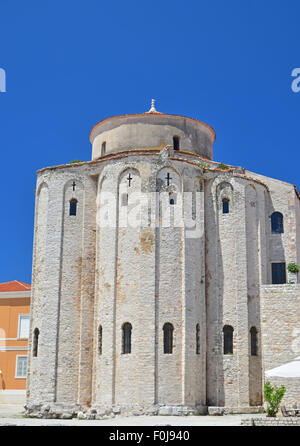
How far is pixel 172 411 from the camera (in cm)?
2984

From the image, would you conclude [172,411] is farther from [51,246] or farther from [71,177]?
[71,177]

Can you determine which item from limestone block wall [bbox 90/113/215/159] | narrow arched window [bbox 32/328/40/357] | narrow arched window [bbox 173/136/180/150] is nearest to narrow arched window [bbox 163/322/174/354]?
narrow arched window [bbox 32/328/40/357]

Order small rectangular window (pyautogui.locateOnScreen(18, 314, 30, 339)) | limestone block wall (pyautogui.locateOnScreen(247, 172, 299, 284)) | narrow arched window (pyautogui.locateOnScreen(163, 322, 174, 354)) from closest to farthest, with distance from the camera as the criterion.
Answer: narrow arched window (pyautogui.locateOnScreen(163, 322, 174, 354)) → limestone block wall (pyautogui.locateOnScreen(247, 172, 299, 284)) → small rectangular window (pyautogui.locateOnScreen(18, 314, 30, 339))

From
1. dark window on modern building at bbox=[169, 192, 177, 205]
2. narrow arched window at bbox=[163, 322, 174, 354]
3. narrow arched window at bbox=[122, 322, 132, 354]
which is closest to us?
narrow arched window at bbox=[163, 322, 174, 354]

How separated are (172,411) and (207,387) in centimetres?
298

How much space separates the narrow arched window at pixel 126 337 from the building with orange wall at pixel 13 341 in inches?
436

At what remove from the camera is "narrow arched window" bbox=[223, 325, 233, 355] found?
32531 millimetres

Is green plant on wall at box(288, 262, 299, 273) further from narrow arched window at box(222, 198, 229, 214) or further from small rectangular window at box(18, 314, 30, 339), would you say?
small rectangular window at box(18, 314, 30, 339)

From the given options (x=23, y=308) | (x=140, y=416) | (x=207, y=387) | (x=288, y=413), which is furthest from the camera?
(x=23, y=308)

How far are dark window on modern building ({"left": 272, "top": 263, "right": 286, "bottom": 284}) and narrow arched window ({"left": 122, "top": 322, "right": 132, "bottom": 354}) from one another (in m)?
8.32

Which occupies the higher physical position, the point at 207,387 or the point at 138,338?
the point at 138,338

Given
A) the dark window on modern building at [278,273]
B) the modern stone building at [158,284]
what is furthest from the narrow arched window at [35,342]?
the dark window on modern building at [278,273]

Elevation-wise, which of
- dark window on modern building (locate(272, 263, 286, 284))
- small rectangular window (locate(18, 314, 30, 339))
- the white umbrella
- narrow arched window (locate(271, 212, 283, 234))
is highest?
narrow arched window (locate(271, 212, 283, 234))

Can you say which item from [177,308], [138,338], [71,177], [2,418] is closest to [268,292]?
[177,308]
